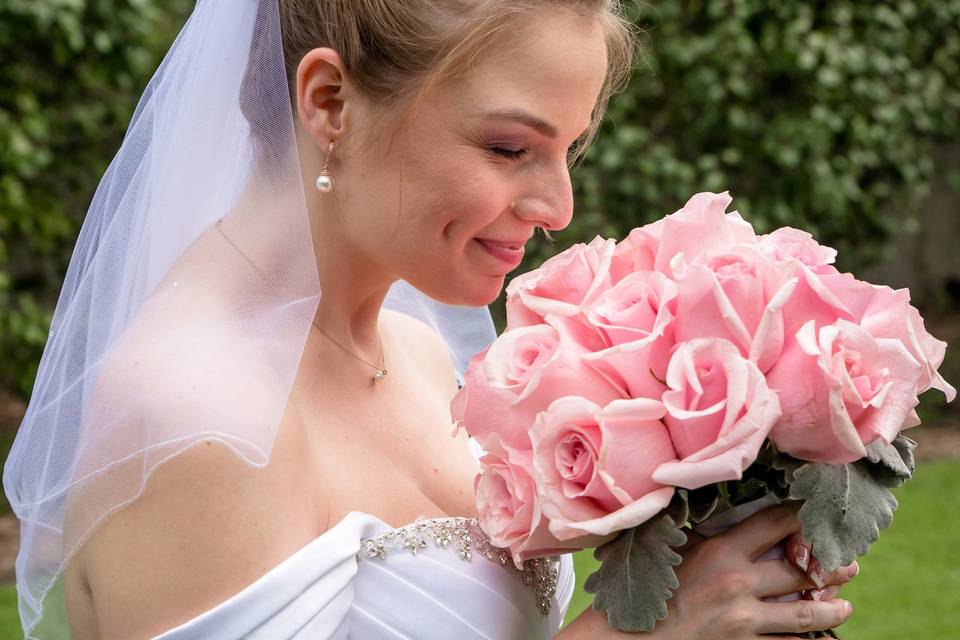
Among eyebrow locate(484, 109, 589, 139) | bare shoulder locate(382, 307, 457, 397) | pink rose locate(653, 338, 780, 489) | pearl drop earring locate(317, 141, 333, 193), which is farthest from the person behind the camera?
bare shoulder locate(382, 307, 457, 397)

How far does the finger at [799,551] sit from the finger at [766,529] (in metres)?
0.02

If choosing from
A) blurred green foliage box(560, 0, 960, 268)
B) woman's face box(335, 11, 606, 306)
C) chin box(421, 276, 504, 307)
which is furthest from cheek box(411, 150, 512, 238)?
blurred green foliage box(560, 0, 960, 268)

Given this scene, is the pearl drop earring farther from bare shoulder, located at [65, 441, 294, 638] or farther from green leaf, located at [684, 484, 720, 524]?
green leaf, located at [684, 484, 720, 524]

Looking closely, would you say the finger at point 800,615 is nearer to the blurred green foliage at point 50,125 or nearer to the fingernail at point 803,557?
the fingernail at point 803,557

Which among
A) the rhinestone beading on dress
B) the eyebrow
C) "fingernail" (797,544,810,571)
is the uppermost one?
the eyebrow

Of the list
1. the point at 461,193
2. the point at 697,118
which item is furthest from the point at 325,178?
the point at 697,118

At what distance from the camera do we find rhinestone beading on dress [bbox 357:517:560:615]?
2088 millimetres

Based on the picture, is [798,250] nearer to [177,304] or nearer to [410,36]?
[410,36]

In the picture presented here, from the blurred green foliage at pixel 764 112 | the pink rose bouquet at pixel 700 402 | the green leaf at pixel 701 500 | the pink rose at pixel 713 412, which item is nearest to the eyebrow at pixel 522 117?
the pink rose bouquet at pixel 700 402

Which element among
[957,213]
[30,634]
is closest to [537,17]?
[30,634]

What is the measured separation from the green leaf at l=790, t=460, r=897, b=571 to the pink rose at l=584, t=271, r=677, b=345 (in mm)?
300

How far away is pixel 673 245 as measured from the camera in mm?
1898

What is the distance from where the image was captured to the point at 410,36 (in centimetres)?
210

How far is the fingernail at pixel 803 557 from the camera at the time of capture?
1.85m
